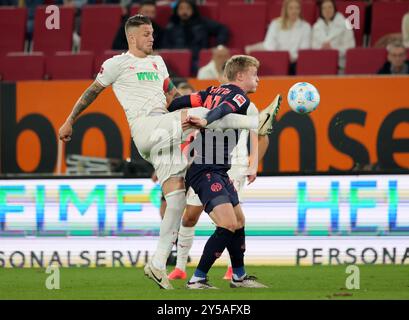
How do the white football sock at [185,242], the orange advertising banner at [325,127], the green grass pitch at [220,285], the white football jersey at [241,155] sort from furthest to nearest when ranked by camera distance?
the orange advertising banner at [325,127] → the white football jersey at [241,155] → the white football sock at [185,242] → the green grass pitch at [220,285]

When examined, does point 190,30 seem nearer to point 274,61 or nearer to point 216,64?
point 216,64

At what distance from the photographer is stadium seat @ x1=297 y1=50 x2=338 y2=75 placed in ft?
43.5

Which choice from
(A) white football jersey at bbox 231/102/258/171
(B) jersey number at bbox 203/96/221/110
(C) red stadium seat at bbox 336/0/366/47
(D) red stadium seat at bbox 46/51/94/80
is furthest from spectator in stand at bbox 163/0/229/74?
(B) jersey number at bbox 203/96/221/110

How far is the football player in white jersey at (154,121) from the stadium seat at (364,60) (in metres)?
5.07

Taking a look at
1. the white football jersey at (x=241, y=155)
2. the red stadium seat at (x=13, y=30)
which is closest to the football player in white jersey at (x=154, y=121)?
the white football jersey at (x=241, y=155)

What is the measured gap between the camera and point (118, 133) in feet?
43.4

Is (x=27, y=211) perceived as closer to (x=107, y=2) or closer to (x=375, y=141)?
(x=375, y=141)

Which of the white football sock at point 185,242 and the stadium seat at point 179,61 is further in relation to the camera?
the stadium seat at point 179,61

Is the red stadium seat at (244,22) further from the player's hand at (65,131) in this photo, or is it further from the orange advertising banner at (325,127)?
the player's hand at (65,131)

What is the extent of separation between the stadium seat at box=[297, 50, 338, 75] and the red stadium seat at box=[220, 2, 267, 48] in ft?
3.63

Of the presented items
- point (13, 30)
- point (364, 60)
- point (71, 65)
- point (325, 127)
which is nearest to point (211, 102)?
point (325, 127)

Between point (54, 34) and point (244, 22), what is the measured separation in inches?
108

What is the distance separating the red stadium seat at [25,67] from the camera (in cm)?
1420
